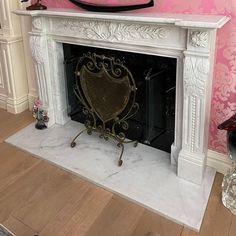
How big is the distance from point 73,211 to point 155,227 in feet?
1.50

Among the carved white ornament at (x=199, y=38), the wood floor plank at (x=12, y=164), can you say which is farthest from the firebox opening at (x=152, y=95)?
the wood floor plank at (x=12, y=164)

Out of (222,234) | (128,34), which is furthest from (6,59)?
(222,234)

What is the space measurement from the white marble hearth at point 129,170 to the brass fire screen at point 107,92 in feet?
0.28

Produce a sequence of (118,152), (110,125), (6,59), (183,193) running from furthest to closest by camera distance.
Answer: (6,59) < (110,125) < (118,152) < (183,193)

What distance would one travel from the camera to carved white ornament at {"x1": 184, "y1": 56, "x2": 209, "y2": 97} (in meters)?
1.56

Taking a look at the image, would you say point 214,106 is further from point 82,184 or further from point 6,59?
point 6,59

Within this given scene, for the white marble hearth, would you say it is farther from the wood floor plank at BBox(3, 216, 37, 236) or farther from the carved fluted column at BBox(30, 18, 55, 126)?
the wood floor plank at BBox(3, 216, 37, 236)

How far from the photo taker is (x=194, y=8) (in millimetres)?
1610

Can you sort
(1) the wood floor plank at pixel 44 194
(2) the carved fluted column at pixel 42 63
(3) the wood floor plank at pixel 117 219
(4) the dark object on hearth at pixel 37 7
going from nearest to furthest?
1. (3) the wood floor plank at pixel 117 219
2. (1) the wood floor plank at pixel 44 194
3. (4) the dark object on hearth at pixel 37 7
4. (2) the carved fluted column at pixel 42 63

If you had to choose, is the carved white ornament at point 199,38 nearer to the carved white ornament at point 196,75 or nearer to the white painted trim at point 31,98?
the carved white ornament at point 196,75

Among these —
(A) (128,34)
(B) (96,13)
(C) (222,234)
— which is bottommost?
(C) (222,234)

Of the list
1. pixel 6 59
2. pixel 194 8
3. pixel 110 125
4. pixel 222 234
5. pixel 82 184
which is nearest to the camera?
pixel 222 234

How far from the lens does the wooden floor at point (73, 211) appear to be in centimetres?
154

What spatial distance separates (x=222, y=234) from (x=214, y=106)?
2.35 feet
